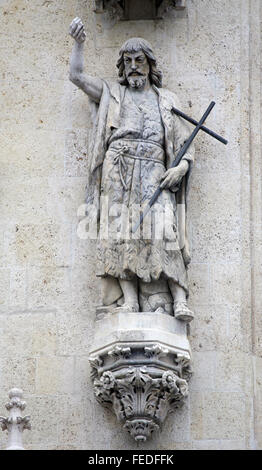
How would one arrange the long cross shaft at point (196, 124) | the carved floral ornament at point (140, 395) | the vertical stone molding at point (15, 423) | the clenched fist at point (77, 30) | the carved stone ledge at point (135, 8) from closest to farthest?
the vertical stone molding at point (15, 423) < the carved floral ornament at point (140, 395) < the clenched fist at point (77, 30) < the long cross shaft at point (196, 124) < the carved stone ledge at point (135, 8)

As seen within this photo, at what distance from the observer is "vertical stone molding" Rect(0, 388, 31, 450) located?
12.3m

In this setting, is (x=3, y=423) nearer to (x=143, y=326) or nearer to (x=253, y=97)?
(x=143, y=326)

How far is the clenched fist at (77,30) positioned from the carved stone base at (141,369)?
1.88 metres

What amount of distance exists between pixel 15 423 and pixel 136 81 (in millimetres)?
2639

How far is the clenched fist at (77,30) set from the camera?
43.0 feet

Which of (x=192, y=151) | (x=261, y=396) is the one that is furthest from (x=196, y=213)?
(x=261, y=396)

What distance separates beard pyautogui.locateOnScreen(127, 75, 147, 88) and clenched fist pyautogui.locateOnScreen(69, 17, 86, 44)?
523 millimetres

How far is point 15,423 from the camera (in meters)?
12.3

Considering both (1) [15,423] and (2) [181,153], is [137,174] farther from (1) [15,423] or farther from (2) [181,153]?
(1) [15,423]

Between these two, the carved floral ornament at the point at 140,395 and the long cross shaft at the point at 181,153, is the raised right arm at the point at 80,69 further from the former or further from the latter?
the carved floral ornament at the point at 140,395

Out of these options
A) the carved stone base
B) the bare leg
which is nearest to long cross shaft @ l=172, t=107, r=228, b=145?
the bare leg

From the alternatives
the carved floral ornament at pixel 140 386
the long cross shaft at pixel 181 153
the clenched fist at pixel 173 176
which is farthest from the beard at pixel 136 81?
the carved floral ornament at pixel 140 386

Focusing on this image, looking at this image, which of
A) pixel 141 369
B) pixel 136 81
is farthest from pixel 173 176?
pixel 141 369

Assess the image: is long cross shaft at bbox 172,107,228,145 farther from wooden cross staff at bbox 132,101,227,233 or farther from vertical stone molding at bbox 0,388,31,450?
vertical stone molding at bbox 0,388,31,450
